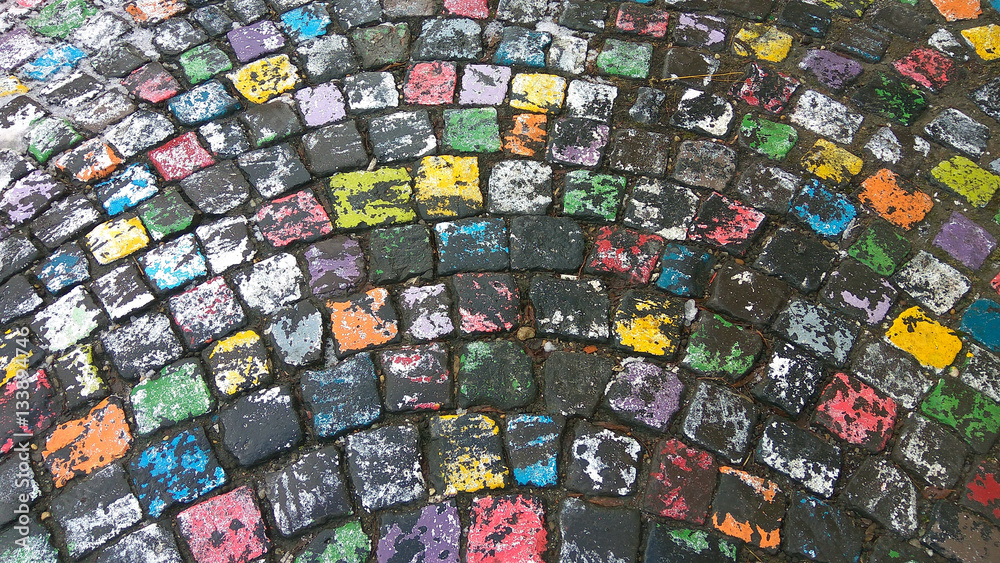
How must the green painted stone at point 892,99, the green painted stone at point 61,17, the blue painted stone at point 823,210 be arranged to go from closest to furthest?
1. the blue painted stone at point 823,210
2. the green painted stone at point 892,99
3. the green painted stone at point 61,17

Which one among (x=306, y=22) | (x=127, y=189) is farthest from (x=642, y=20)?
(x=127, y=189)

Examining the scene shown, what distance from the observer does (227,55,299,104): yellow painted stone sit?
299cm

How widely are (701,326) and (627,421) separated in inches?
17.7

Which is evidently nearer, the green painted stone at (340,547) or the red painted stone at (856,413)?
the green painted stone at (340,547)

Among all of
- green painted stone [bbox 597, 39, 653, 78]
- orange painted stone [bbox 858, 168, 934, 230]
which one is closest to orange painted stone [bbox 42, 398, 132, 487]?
green painted stone [bbox 597, 39, 653, 78]

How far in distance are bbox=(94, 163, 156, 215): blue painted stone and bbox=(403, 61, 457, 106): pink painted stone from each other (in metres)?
1.13

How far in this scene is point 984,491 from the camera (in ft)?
6.89

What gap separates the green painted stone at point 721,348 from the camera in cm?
229

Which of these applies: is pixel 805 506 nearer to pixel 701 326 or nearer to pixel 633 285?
pixel 701 326

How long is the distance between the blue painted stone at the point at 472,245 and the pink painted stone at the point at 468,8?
1227mm

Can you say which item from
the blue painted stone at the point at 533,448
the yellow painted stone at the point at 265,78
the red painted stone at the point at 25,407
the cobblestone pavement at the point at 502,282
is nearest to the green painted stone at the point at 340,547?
the cobblestone pavement at the point at 502,282

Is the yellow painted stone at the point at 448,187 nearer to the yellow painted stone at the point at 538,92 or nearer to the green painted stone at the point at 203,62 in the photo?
the yellow painted stone at the point at 538,92

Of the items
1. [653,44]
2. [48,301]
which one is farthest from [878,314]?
[48,301]

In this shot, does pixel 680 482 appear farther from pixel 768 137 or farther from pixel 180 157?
pixel 180 157
